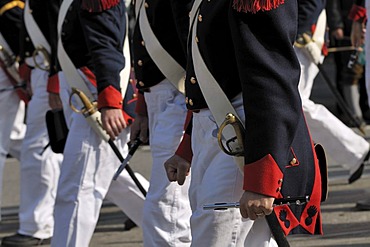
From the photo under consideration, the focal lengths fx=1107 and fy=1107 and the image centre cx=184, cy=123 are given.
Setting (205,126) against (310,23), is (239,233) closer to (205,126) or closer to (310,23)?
(205,126)

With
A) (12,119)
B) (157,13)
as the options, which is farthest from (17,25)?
(157,13)

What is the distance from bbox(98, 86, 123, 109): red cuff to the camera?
505 centimetres

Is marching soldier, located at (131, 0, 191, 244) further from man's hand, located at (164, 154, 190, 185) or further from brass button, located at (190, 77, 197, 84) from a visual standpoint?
brass button, located at (190, 77, 197, 84)

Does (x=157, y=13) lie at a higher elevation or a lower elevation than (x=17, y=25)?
higher

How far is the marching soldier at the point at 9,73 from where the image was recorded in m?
6.74

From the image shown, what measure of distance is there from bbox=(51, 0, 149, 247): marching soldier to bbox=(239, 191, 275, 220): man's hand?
197 centimetres

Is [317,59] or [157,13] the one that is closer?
[157,13]

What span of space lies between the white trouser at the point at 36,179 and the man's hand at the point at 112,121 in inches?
53.0

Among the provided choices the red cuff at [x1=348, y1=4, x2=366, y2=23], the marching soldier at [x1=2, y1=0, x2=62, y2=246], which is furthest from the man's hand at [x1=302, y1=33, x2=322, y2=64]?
the marching soldier at [x1=2, y1=0, x2=62, y2=246]

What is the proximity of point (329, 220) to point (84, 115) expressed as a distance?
6.02 feet

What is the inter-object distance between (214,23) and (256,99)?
346 millimetres

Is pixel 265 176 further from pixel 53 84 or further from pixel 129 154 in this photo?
pixel 53 84

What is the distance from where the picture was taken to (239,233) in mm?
3348

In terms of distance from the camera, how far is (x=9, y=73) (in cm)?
680
